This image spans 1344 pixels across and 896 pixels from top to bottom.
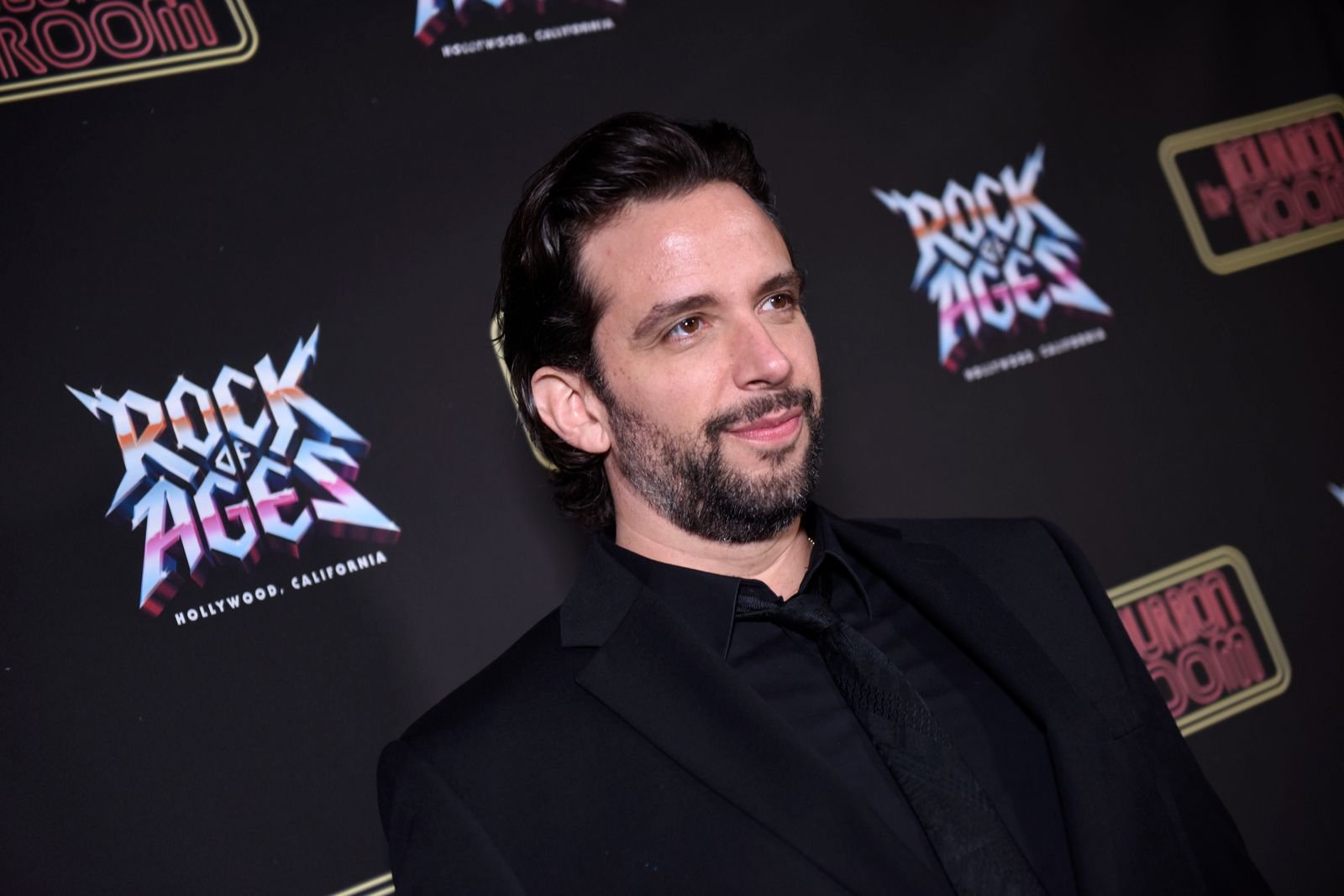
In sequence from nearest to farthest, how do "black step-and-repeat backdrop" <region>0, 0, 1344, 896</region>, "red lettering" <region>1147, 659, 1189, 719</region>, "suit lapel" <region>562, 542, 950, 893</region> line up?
"suit lapel" <region>562, 542, 950, 893</region> < "black step-and-repeat backdrop" <region>0, 0, 1344, 896</region> < "red lettering" <region>1147, 659, 1189, 719</region>

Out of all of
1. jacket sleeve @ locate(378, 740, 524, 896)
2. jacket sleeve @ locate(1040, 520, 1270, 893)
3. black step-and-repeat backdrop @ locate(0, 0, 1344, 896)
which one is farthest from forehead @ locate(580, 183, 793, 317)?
jacket sleeve @ locate(1040, 520, 1270, 893)

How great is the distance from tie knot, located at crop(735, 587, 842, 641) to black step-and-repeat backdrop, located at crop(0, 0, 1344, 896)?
651mm

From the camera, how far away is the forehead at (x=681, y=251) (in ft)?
5.23

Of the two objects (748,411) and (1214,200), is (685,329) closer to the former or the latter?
(748,411)

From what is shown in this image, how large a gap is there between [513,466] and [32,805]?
35.5 inches

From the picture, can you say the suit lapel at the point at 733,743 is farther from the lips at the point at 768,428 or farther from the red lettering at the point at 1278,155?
the red lettering at the point at 1278,155

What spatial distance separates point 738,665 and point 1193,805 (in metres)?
0.63

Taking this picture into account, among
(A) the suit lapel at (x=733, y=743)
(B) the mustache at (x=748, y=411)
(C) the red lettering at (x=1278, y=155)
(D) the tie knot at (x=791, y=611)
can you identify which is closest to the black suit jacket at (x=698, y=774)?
(A) the suit lapel at (x=733, y=743)

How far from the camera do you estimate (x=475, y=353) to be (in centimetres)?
212

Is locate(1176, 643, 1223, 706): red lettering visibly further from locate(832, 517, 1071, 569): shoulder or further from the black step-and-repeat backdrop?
locate(832, 517, 1071, 569): shoulder

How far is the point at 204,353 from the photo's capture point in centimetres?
193

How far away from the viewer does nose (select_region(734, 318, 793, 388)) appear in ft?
5.08

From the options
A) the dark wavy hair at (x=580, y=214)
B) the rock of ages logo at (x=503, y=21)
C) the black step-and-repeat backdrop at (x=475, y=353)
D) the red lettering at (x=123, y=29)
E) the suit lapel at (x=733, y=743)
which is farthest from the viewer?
the rock of ages logo at (x=503, y=21)

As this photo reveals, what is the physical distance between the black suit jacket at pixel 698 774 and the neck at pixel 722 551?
0.28 ft
